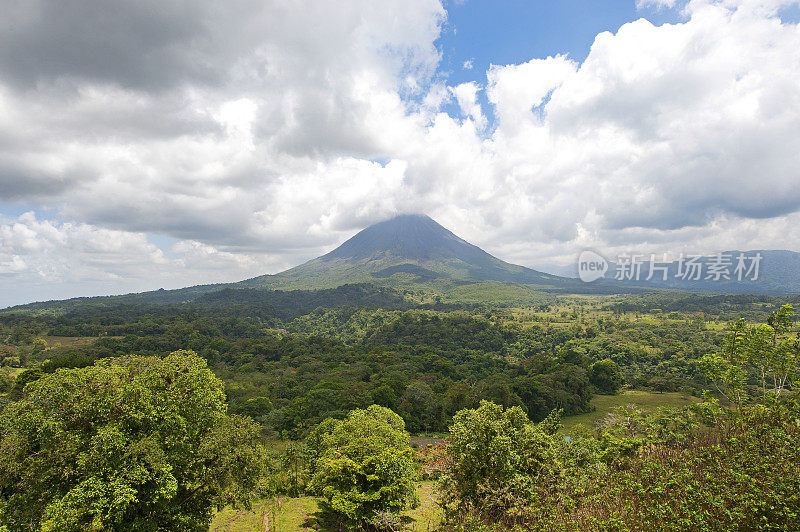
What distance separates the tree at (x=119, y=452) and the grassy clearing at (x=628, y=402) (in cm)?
5015

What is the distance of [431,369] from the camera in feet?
227

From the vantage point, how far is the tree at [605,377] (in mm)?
63875

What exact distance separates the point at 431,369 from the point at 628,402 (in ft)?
111

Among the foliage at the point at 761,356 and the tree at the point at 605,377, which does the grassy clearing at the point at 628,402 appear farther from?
the foliage at the point at 761,356

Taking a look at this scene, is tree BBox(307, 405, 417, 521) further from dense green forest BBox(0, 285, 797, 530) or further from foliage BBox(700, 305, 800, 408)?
foliage BBox(700, 305, 800, 408)

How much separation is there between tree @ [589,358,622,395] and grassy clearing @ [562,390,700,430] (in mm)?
1843

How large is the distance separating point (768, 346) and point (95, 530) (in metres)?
19.8

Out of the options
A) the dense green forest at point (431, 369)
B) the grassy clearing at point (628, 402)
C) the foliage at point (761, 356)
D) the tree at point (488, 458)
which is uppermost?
the foliage at point (761, 356)

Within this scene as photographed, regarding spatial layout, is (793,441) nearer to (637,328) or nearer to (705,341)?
(705,341)

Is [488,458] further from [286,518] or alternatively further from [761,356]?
[286,518]

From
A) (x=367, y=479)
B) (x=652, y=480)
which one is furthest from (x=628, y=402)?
(x=652, y=480)

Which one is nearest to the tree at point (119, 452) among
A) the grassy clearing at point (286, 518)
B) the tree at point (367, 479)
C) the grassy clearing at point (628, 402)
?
the tree at point (367, 479)

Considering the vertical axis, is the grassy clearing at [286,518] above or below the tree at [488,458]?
below

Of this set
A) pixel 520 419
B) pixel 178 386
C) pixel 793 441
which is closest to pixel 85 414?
pixel 178 386
